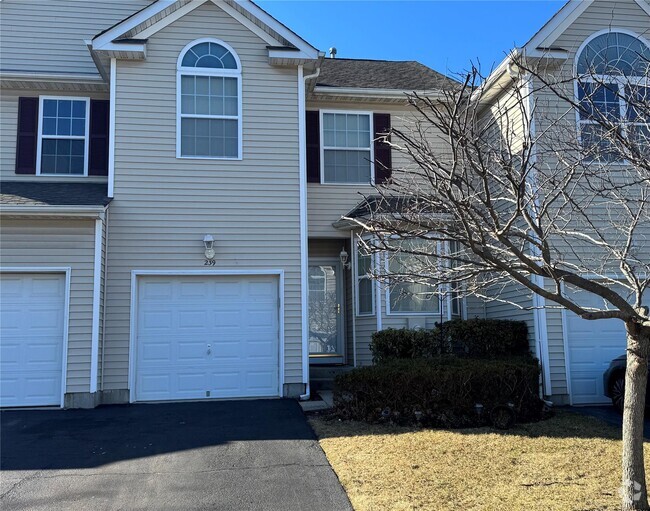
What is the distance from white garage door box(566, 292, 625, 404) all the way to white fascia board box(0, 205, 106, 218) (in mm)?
8307

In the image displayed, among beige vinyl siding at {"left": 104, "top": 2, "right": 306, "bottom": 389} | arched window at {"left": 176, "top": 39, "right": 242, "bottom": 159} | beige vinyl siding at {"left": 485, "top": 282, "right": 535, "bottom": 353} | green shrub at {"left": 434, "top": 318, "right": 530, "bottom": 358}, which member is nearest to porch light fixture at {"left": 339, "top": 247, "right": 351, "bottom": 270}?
beige vinyl siding at {"left": 104, "top": 2, "right": 306, "bottom": 389}

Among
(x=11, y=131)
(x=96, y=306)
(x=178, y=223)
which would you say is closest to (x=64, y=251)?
(x=96, y=306)

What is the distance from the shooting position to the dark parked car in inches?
376

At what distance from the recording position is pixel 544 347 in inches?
409

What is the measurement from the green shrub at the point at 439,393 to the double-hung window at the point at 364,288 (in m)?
3.32

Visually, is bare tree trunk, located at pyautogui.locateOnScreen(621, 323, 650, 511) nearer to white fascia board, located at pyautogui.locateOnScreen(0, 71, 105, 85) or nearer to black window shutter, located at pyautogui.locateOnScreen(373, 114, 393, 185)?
black window shutter, located at pyautogui.locateOnScreen(373, 114, 393, 185)

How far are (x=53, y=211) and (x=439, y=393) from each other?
21.9 feet

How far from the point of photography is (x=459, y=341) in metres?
10.9

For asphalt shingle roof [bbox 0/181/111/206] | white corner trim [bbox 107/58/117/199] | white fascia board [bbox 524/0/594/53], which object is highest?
white fascia board [bbox 524/0/594/53]

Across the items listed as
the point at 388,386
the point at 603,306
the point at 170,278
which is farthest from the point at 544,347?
the point at 170,278

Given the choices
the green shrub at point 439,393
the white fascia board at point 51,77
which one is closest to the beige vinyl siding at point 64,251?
the white fascia board at point 51,77

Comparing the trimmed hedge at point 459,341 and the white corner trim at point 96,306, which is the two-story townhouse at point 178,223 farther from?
the trimmed hedge at point 459,341

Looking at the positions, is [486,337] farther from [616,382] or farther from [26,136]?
[26,136]

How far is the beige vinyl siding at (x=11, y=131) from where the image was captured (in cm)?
1180
